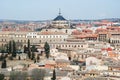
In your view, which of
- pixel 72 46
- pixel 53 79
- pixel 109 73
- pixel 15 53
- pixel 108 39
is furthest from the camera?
pixel 108 39

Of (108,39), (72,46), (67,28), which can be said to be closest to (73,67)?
(72,46)

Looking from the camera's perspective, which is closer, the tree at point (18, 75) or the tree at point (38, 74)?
the tree at point (18, 75)

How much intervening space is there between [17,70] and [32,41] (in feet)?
51.9

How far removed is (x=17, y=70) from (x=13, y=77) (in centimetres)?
215

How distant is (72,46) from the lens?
129ft

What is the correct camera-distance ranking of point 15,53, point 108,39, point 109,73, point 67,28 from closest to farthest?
1. point 109,73
2. point 15,53
3. point 108,39
4. point 67,28

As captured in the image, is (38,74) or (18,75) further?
(38,74)

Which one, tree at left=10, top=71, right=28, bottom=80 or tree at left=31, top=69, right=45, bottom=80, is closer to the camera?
tree at left=10, top=71, right=28, bottom=80

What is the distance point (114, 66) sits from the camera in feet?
86.0

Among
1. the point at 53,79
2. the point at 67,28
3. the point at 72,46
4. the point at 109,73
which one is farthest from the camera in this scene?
the point at 67,28

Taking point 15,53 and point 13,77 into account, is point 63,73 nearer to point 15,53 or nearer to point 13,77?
point 13,77

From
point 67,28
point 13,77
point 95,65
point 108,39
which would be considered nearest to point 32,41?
point 108,39

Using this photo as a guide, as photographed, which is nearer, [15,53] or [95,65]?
[95,65]

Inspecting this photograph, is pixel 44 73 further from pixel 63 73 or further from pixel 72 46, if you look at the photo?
pixel 72 46
